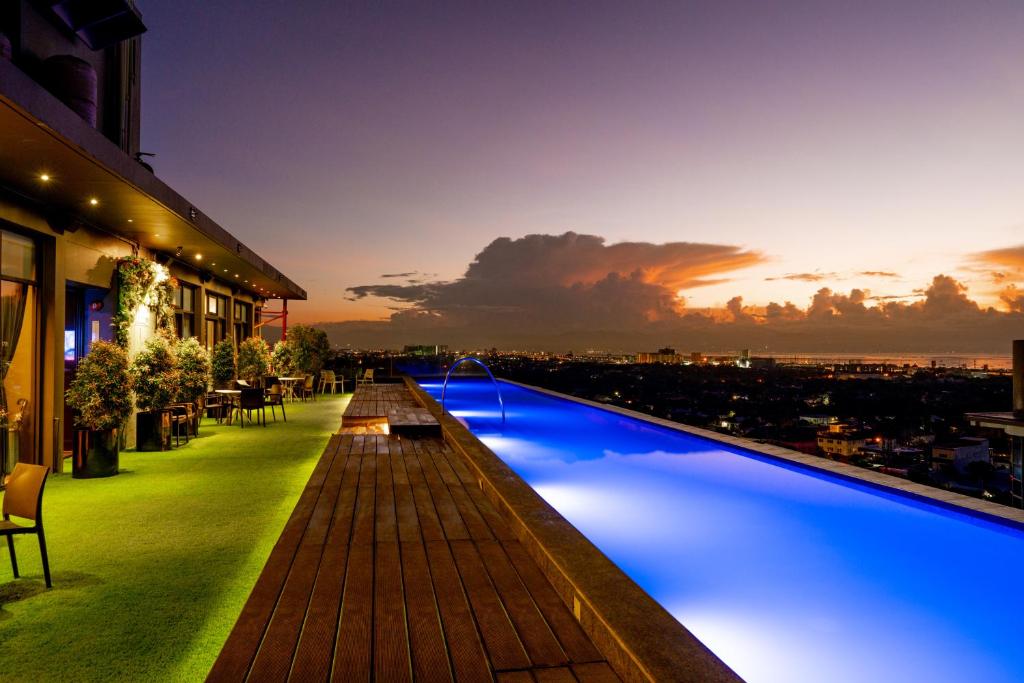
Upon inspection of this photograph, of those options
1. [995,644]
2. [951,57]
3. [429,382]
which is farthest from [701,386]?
[995,644]

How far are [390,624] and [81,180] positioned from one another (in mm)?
5203

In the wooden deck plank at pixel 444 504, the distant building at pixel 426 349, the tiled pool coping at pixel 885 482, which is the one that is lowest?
the tiled pool coping at pixel 885 482

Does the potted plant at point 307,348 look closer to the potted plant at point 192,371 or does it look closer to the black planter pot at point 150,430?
the potted plant at point 192,371

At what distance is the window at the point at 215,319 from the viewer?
12633 millimetres

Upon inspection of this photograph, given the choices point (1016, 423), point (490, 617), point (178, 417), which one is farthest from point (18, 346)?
point (1016, 423)

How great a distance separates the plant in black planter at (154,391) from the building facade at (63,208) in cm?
73

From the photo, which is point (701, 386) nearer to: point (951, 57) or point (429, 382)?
point (429, 382)

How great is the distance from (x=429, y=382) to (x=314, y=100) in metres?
13.1

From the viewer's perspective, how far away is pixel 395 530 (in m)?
3.12

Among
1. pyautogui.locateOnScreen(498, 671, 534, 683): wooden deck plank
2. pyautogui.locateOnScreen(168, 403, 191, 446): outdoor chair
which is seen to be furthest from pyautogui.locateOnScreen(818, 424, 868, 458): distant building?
pyautogui.locateOnScreen(498, 671, 534, 683): wooden deck plank

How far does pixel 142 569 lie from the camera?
11.0ft

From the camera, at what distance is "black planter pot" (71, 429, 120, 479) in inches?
230

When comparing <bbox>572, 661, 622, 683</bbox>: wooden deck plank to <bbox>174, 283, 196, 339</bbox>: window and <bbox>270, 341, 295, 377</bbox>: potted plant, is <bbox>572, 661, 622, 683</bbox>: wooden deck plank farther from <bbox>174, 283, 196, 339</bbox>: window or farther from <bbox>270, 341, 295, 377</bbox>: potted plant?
<bbox>270, 341, 295, 377</bbox>: potted plant

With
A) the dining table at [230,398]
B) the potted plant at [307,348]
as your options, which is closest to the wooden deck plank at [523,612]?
the dining table at [230,398]
